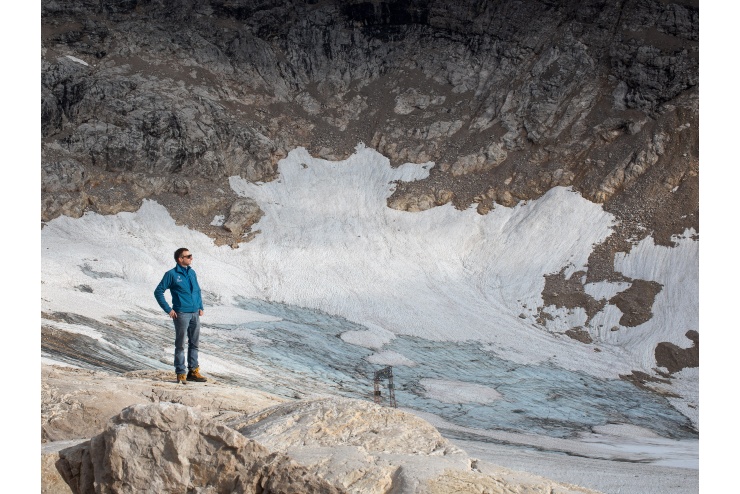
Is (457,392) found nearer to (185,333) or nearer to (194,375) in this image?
(194,375)

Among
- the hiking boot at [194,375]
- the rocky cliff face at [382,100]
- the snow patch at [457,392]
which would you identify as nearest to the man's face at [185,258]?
the hiking boot at [194,375]

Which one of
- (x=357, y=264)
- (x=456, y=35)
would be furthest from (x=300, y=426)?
(x=456, y=35)

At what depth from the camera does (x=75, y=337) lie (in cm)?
2000

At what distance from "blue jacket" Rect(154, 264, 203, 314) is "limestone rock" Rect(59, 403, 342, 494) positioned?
527cm

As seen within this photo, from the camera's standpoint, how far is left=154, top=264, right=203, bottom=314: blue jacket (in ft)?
34.9

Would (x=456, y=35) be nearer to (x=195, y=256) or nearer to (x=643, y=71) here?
(x=643, y=71)

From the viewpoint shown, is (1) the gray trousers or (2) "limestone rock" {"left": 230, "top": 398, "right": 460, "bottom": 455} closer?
(2) "limestone rock" {"left": 230, "top": 398, "right": 460, "bottom": 455}

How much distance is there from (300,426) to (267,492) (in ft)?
4.46

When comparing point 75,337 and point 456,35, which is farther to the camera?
point 456,35

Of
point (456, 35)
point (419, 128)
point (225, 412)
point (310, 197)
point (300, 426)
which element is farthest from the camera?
point (456, 35)

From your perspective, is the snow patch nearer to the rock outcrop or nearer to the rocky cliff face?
the rocky cliff face

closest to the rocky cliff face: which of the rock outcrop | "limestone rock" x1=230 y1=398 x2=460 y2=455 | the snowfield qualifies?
the snowfield

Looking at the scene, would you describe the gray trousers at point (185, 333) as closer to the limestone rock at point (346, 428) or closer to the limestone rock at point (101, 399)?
the limestone rock at point (101, 399)

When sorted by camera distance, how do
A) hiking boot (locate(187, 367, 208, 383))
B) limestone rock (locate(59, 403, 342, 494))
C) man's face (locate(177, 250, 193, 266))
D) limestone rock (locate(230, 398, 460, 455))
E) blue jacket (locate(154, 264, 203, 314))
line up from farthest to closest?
hiking boot (locate(187, 367, 208, 383)), blue jacket (locate(154, 264, 203, 314)), man's face (locate(177, 250, 193, 266)), limestone rock (locate(230, 398, 460, 455)), limestone rock (locate(59, 403, 342, 494))
